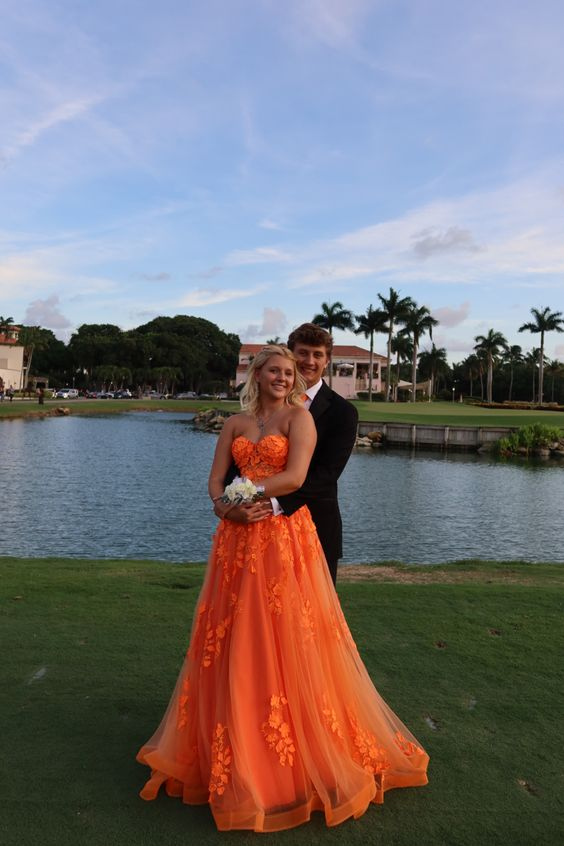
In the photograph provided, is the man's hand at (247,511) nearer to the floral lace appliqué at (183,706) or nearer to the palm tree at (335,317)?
the floral lace appliqué at (183,706)

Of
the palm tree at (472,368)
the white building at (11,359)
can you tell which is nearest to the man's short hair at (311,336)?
the white building at (11,359)

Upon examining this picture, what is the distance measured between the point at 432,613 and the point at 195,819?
13.4 feet

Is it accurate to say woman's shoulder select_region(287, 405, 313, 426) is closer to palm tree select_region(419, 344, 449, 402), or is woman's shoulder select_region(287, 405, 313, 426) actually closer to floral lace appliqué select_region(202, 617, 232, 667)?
floral lace appliqué select_region(202, 617, 232, 667)

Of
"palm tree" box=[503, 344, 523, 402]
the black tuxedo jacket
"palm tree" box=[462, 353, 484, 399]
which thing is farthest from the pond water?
"palm tree" box=[503, 344, 523, 402]

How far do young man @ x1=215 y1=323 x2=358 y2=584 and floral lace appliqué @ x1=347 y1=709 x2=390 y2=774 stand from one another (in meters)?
1.00

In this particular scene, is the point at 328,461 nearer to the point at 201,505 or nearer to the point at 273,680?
the point at 273,680

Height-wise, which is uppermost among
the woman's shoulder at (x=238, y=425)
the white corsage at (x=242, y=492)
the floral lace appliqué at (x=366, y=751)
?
the woman's shoulder at (x=238, y=425)

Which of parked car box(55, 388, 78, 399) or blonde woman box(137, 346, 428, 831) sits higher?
parked car box(55, 388, 78, 399)

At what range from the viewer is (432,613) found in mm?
7074

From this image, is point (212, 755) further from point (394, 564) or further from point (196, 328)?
point (196, 328)

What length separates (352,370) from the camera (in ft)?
373

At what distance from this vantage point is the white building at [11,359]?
9888cm

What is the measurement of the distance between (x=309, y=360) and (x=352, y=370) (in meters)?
110

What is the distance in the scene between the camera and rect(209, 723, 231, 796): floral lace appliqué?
3.43m
